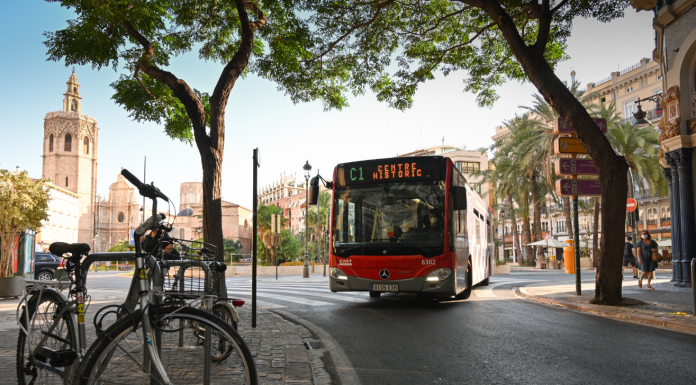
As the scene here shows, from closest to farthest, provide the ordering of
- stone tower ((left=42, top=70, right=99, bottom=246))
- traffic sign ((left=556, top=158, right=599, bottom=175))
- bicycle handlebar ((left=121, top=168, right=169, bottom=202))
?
bicycle handlebar ((left=121, top=168, right=169, bottom=202)), traffic sign ((left=556, top=158, right=599, bottom=175)), stone tower ((left=42, top=70, right=99, bottom=246))

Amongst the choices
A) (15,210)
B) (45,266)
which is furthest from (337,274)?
(45,266)

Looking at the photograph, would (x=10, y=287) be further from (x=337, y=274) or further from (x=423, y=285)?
(x=423, y=285)

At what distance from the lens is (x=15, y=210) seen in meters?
13.5

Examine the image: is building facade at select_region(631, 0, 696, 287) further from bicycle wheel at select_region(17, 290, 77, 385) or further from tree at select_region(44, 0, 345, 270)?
bicycle wheel at select_region(17, 290, 77, 385)

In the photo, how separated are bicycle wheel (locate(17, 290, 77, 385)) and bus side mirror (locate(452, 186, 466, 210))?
8010 mm

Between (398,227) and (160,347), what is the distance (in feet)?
24.9

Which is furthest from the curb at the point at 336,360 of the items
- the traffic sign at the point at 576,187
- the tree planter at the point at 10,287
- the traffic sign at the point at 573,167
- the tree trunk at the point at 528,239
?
the tree trunk at the point at 528,239

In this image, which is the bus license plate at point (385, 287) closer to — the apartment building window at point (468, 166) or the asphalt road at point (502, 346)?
the asphalt road at point (502, 346)

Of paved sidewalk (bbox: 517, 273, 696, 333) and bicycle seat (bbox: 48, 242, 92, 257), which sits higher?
bicycle seat (bbox: 48, 242, 92, 257)

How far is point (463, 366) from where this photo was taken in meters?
5.23

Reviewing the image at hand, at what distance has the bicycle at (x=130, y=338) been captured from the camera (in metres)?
2.92

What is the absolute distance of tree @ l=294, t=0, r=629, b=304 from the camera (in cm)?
1066

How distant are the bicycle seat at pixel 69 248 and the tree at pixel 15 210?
11.8m

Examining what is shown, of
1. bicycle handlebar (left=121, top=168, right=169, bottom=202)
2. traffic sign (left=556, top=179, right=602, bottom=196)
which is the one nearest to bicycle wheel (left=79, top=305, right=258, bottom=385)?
bicycle handlebar (left=121, top=168, right=169, bottom=202)
